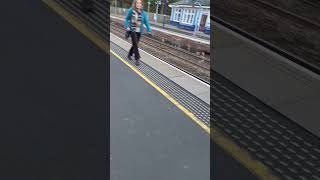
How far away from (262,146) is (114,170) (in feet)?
5.38

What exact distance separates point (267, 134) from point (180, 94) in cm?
183

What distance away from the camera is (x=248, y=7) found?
1306 centimetres

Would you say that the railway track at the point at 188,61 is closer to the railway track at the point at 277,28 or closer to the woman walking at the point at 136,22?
the railway track at the point at 277,28

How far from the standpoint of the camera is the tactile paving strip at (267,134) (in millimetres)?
3504

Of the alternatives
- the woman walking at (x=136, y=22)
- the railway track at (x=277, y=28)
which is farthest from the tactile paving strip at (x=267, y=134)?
the woman walking at (x=136, y=22)

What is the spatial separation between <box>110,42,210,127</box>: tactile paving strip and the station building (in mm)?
17858
